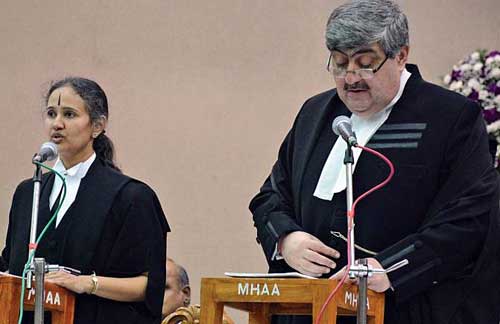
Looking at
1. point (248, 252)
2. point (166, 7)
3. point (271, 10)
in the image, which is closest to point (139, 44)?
point (166, 7)

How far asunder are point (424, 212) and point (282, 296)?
0.76 meters

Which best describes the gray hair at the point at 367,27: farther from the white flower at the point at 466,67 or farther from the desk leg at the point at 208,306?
the white flower at the point at 466,67

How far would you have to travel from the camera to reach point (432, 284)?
447 centimetres

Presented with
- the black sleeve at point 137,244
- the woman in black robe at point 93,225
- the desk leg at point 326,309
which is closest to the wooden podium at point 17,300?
the woman in black robe at point 93,225

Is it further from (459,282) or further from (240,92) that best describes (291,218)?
(240,92)

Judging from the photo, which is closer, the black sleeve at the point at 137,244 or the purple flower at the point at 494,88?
the black sleeve at the point at 137,244

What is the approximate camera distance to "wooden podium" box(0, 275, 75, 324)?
4.56 metres

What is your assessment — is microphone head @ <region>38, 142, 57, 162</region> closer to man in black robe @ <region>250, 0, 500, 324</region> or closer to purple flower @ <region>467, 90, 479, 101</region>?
man in black robe @ <region>250, 0, 500, 324</region>

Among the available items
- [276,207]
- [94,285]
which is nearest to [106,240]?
[94,285]

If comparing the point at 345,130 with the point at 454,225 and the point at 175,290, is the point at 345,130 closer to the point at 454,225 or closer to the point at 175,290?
the point at 454,225

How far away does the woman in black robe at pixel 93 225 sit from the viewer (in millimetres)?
5195

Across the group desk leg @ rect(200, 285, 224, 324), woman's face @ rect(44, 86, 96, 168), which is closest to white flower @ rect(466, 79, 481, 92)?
woman's face @ rect(44, 86, 96, 168)

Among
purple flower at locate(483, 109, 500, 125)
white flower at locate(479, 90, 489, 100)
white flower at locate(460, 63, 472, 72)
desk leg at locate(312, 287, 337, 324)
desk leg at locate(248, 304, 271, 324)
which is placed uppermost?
white flower at locate(460, 63, 472, 72)

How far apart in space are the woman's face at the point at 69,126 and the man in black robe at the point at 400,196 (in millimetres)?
973
